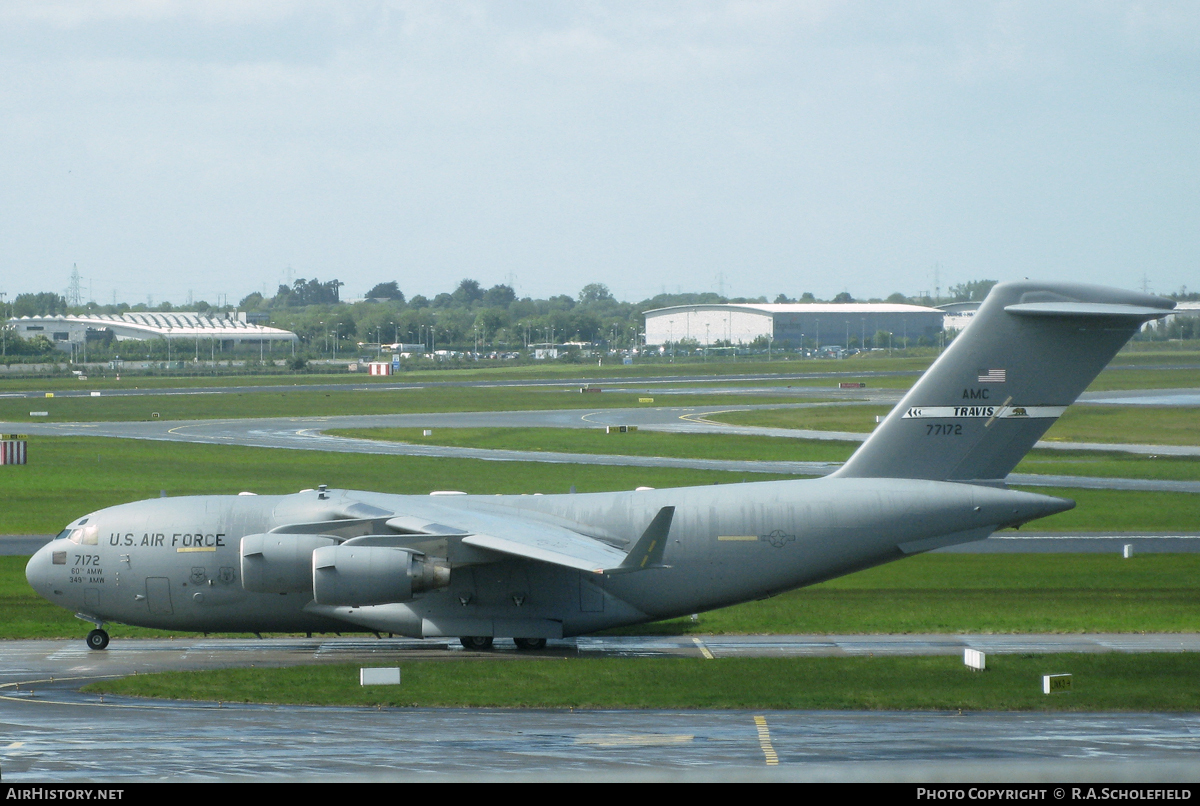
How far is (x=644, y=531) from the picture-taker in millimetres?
23750

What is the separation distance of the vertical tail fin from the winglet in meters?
4.97

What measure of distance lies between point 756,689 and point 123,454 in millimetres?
54805

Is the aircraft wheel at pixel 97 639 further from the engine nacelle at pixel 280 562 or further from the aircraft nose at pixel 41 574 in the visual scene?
the engine nacelle at pixel 280 562

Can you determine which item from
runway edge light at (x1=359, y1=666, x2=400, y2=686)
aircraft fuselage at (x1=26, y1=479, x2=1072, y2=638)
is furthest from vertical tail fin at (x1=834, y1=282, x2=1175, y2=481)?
runway edge light at (x1=359, y1=666, x2=400, y2=686)

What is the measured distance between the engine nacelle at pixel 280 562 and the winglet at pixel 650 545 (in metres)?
5.85

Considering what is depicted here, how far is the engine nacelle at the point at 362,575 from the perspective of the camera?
2317cm

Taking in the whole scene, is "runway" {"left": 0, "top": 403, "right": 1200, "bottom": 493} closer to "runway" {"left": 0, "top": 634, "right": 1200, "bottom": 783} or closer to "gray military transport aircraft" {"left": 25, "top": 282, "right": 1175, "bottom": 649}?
"gray military transport aircraft" {"left": 25, "top": 282, "right": 1175, "bottom": 649}

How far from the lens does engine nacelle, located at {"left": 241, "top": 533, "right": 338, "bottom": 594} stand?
78.4 ft

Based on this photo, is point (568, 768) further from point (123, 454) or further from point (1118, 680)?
point (123, 454)

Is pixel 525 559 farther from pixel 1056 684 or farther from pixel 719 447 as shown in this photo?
pixel 719 447

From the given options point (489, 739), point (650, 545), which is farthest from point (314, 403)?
point (489, 739)

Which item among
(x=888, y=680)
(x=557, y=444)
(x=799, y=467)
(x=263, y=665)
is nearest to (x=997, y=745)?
(x=888, y=680)

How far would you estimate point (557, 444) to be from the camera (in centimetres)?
7119

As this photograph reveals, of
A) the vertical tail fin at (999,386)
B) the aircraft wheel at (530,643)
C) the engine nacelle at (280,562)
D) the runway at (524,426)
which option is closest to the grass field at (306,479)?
the runway at (524,426)
